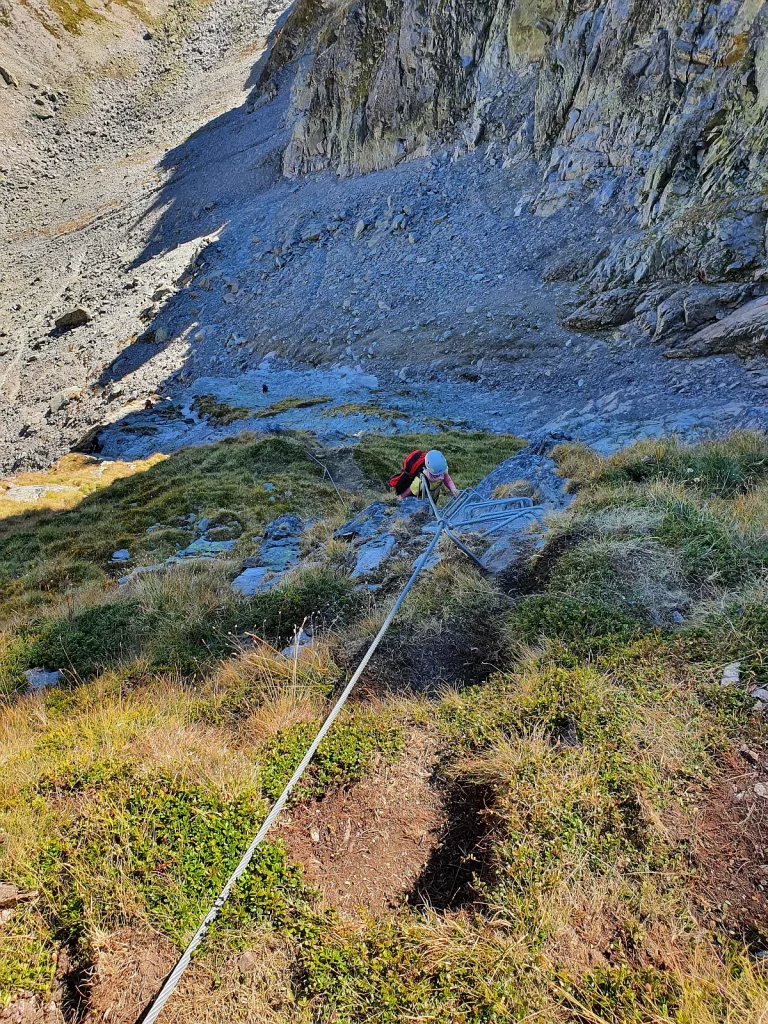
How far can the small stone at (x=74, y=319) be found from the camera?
30984mm

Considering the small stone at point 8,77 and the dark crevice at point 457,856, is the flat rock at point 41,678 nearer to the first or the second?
the dark crevice at point 457,856

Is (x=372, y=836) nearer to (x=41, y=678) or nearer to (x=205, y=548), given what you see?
(x=41, y=678)

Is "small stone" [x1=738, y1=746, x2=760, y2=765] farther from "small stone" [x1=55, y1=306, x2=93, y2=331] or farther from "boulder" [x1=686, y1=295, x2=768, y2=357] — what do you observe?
"small stone" [x1=55, y1=306, x2=93, y2=331]

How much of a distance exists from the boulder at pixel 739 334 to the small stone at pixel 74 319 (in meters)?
32.5

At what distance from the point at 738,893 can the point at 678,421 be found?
37.4ft

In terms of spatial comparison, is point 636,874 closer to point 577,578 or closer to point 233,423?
point 577,578

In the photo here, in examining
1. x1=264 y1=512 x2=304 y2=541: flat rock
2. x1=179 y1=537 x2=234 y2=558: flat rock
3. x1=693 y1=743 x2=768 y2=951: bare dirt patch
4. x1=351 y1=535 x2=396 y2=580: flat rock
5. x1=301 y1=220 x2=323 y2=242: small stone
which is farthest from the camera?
x1=301 y1=220 x2=323 y2=242: small stone

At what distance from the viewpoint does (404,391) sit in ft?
65.6

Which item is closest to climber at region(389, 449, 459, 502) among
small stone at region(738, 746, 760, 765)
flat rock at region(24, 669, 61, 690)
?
flat rock at region(24, 669, 61, 690)

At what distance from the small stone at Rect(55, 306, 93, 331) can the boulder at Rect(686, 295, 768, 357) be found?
32.5 meters

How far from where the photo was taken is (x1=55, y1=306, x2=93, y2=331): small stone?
1220 inches

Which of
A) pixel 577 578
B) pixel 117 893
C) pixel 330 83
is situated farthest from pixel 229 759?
pixel 330 83

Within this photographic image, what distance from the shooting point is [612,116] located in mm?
20406

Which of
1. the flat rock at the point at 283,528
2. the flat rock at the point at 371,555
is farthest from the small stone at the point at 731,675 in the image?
the flat rock at the point at 283,528
